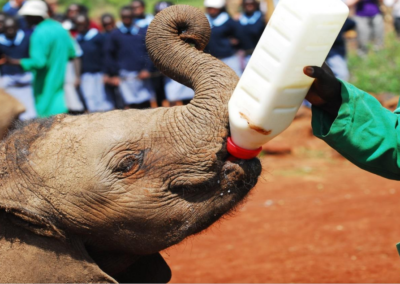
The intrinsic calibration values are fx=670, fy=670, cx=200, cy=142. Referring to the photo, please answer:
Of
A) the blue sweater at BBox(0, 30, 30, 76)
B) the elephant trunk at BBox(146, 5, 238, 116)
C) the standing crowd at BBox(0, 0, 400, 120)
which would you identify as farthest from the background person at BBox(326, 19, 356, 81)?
the elephant trunk at BBox(146, 5, 238, 116)

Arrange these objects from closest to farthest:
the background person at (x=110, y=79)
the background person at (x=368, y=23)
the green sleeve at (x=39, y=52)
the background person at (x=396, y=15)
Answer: the green sleeve at (x=39, y=52) → the background person at (x=110, y=79) → the background person at (x=368, y=23) → the background person at (x=396, y=15)

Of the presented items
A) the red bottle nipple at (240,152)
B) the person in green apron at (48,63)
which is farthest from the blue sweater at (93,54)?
the red bottle nipple at (240,152)

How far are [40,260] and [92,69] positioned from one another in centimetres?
1018

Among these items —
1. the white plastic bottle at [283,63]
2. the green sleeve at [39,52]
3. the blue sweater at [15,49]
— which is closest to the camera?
the white plastic bottle at [283,63]

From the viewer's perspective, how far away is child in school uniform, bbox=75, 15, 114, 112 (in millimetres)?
12883

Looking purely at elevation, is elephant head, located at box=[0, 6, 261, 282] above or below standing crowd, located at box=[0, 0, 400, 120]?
above

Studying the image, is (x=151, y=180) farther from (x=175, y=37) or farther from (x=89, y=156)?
(x=175, y=37)

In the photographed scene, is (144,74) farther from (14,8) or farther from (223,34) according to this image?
(14,8)

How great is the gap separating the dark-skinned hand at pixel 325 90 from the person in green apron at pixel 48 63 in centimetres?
779

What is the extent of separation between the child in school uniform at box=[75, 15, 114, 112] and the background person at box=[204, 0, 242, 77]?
233 centimetres

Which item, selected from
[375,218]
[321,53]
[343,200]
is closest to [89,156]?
[321,53]

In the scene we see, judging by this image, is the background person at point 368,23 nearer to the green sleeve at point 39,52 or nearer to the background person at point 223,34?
the background person at point 223,34

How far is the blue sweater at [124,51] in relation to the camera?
471 inches

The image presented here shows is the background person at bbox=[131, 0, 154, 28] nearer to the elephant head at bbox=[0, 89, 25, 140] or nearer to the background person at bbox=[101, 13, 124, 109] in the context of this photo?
the background person at bbox=[101, 13, 124, 109]
